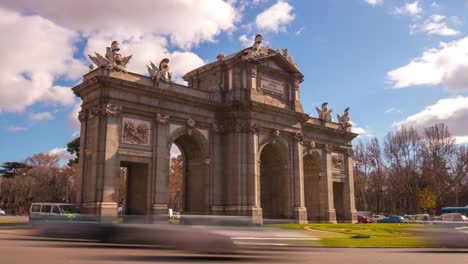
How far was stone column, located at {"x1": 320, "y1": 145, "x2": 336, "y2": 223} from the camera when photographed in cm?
5150

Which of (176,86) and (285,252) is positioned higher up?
(176,86)

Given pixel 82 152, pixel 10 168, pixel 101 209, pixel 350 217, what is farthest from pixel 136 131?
pixel 10 168

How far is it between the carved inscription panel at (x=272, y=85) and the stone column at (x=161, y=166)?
11.4 metres

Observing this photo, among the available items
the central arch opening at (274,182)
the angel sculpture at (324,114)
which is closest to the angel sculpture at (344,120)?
the angel sculpture at (324,114)


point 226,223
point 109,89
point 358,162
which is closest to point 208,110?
point 109,89

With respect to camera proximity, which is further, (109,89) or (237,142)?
(237,142)

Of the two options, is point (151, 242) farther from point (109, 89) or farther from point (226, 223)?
point (109, 89)

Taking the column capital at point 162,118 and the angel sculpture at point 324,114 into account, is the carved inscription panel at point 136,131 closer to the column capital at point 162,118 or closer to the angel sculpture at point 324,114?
the column capital at point 162,118

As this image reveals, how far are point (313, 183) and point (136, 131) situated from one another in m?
25.2

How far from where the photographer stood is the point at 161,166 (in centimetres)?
3738

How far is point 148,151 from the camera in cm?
3712

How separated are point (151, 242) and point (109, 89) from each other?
72.9 feet

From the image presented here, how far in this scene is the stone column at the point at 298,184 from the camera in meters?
44.1

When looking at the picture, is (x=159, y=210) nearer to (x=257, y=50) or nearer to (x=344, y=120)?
(x=257, y=50)
